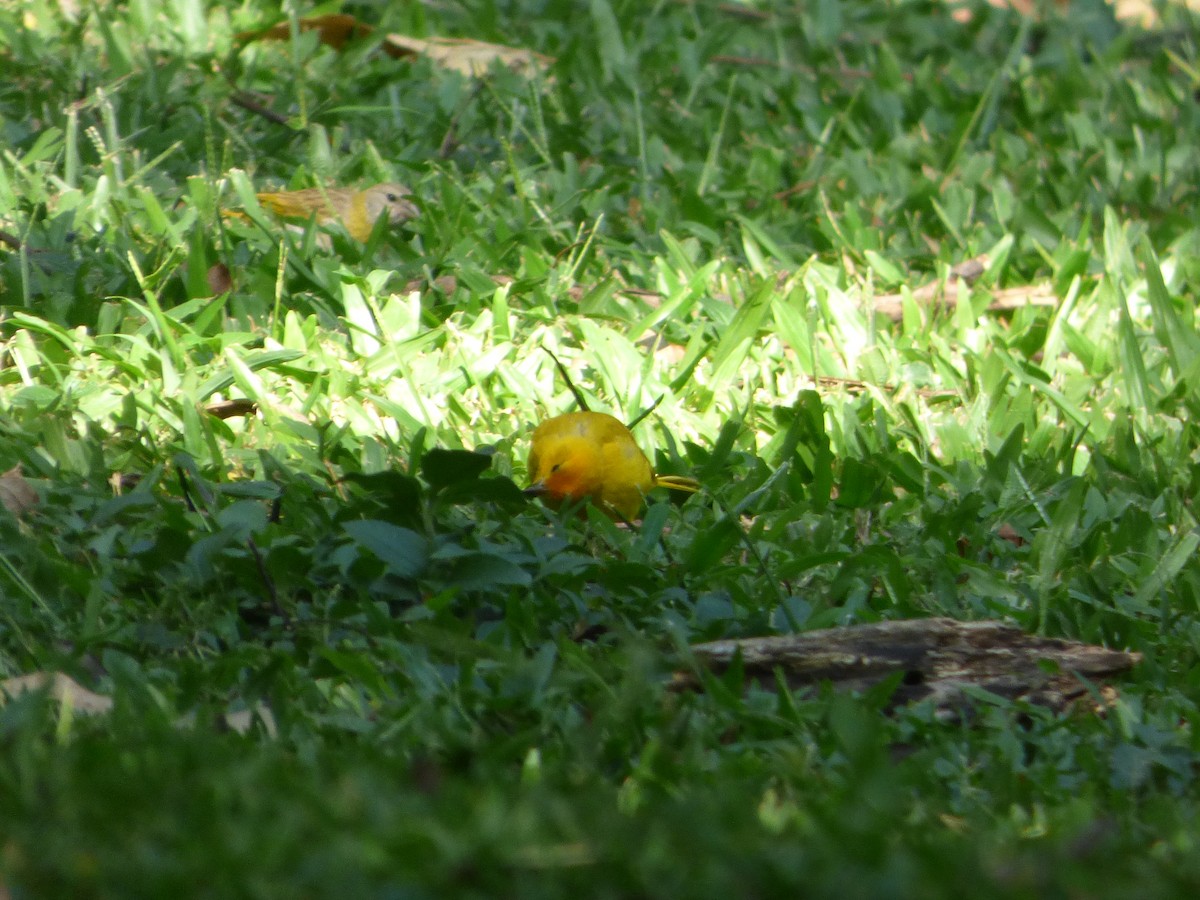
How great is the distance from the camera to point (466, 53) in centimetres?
541

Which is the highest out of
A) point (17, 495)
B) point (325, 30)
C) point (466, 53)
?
point (325, 30)

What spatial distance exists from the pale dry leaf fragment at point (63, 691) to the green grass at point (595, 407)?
0.9 inches

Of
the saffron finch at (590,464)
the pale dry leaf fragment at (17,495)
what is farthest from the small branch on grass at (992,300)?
the pale dry leaf fragment at (17,495)

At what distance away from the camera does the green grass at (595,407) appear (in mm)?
1712

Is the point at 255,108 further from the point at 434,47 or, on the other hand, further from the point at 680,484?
the point at 680,484

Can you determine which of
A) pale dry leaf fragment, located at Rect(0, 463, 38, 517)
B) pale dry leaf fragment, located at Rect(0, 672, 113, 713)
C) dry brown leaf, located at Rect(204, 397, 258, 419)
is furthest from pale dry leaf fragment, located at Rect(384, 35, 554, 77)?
pale dry leaf fragment, located at Rect(0, 672, 113, 713)

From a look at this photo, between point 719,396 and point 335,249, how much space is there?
3.45 feet

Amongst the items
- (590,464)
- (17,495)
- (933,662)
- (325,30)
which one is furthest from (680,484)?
(325,30)

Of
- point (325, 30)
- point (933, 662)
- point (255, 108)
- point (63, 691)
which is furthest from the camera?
point (325, 30)

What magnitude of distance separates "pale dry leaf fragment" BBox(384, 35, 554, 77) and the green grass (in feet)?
0.30

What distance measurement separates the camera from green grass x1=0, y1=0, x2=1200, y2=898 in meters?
1.71

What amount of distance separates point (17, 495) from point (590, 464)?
3.22 ft

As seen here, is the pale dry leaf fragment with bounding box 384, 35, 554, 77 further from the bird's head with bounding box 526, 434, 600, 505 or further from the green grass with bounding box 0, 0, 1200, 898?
the bird's head with bounding box 526, 434, 600, 505

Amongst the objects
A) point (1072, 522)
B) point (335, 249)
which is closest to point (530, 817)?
point (1072, 522)
